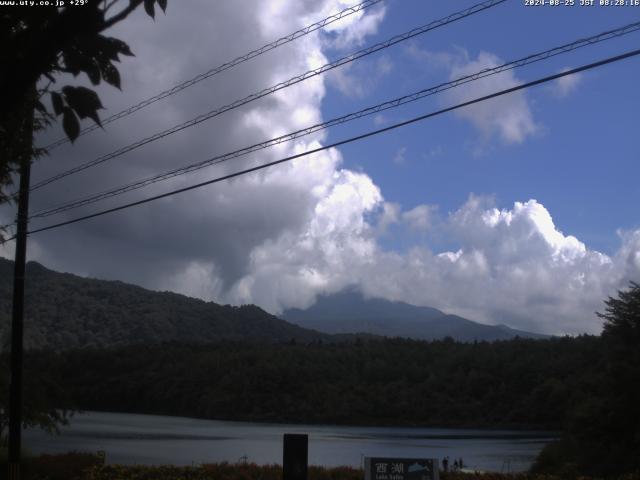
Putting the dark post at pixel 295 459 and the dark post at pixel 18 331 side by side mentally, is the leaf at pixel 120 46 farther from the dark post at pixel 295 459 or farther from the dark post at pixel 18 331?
the dark post at pixel 18 331

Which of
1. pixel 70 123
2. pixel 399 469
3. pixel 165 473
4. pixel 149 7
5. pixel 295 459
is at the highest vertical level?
pixel 149 7

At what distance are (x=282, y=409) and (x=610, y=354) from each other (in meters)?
89.6

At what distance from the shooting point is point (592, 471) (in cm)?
3312

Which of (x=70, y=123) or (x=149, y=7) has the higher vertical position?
(x=149, y=7)

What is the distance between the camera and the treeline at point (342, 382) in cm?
10725

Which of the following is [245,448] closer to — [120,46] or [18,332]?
[18,332]

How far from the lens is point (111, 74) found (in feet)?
13.4

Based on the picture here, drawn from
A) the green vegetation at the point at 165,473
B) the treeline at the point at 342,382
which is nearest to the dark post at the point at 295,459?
the green vegetation at the point at 165,473

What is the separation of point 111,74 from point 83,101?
0.25 metres

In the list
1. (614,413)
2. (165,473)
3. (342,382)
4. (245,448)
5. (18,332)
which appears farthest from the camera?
(342,382)

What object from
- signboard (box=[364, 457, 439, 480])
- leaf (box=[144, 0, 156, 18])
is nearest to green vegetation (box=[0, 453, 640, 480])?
signboard (box=[364, 457, 439, 480])

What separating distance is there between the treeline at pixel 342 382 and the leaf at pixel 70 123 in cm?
10076

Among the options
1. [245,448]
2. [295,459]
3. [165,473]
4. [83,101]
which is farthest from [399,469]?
[245,448]

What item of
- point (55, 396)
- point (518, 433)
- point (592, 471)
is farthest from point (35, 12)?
point (518, 433)
